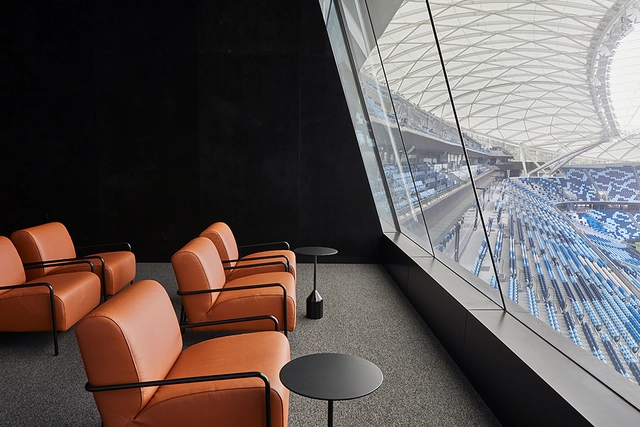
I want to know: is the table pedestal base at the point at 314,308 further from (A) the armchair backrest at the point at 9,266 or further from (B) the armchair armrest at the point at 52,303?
(A) the armchair backrest at the point at 9,266

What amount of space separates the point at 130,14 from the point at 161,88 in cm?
119

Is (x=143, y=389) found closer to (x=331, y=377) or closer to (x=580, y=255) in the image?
(x=331, y=377)

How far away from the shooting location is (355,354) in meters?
3.96

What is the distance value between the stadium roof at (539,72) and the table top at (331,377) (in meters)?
1.43

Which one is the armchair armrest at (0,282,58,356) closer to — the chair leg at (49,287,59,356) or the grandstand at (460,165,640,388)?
the chair leg at (49,287,59,356)

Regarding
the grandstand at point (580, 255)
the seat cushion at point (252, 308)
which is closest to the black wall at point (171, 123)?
the seat cushion at point (252, 308)

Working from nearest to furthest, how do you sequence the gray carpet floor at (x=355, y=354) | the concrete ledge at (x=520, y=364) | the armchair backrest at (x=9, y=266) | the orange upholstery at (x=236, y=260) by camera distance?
1. the concrete ledge at (x=520, y=364)
2. the gray carpet floor at (x=355, y=354)
3. the armchair backrest at (x=9, y=266)
4. the orange upholstery at (x=236, y=260)

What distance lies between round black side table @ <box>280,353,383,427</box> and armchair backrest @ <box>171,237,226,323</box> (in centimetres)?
179

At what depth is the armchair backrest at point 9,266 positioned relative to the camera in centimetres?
413

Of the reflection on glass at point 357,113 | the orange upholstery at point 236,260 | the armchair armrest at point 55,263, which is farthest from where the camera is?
the reflection on glass at point 357,113

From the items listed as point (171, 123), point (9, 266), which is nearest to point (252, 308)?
point (9, 266)

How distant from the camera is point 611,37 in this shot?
6.36 ft

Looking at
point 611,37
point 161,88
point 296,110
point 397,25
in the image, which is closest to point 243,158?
point 296,110

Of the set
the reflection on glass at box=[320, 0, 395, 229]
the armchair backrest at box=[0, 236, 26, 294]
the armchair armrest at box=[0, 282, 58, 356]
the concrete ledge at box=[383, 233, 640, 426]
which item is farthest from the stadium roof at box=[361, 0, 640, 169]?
the armchair backrest at box=[0, 236, 26, 294]
